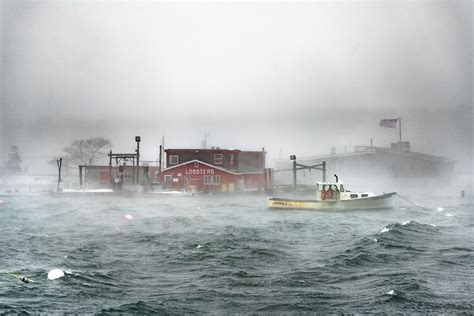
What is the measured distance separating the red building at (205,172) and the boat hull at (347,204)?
22632 mm

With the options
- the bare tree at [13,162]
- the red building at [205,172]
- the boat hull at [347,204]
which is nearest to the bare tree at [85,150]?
the bare tree at [13,162]

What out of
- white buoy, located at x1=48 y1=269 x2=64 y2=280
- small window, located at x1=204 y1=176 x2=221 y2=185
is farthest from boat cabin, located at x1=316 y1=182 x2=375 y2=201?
white buoy, located at x1=48 y1=269 x2=64 y2=280

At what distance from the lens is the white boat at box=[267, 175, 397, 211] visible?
43091mm

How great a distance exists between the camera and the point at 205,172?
67.8 metres

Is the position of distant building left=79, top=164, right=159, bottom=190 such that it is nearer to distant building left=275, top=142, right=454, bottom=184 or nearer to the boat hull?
the boat hull

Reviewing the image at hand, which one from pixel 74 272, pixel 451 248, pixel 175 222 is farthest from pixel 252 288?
pixel 175 222

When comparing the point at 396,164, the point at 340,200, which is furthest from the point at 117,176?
the point at 396,164

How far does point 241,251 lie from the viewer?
870 inches

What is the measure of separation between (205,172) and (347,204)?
28613mm

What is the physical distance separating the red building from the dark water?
103 ft

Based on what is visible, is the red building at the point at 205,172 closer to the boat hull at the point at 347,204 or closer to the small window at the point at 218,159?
the small window at the point at 218,159

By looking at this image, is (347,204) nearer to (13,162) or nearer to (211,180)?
(211,180)

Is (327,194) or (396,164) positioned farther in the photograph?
(396,164)

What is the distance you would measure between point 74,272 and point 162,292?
15.1ft
